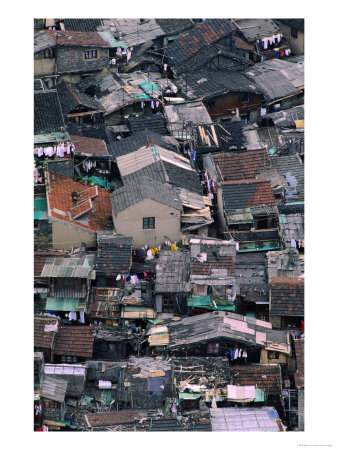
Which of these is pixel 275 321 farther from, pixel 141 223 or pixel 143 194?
pixel 143 194

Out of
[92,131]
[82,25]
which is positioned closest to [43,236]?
[92,131]

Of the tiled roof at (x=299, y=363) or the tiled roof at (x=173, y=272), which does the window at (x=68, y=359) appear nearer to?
the tiled roof at (x=173, y=272)

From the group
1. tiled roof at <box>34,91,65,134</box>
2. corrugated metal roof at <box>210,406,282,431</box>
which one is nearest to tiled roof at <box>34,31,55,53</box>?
tiled roof at <box>34,91,65,134</box>

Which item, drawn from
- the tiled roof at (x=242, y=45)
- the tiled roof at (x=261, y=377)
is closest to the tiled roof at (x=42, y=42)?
the tiled roof at (x=242, y=45)

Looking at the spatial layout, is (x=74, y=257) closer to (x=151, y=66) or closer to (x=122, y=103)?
(x=122, y=103)

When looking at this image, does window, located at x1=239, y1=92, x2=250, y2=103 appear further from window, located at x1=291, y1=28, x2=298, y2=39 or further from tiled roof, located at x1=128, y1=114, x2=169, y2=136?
window, located at x1=291, y1=28, x2=298, y2=39
